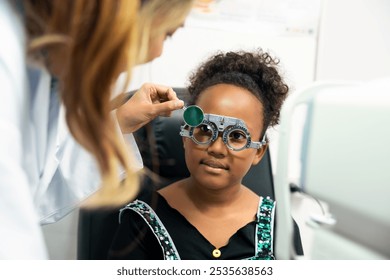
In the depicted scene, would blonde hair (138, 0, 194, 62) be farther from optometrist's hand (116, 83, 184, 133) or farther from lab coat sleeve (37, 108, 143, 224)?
lab coat sleeve (37, 108, 143, 224)

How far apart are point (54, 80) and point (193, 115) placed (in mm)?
298

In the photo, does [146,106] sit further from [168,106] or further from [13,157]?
[13,157]

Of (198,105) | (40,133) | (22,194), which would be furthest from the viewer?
(198,105)

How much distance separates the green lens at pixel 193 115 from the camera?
84 cm

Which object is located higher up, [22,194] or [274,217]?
[22,194]

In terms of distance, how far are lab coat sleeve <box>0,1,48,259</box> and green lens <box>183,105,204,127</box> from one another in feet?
1.18

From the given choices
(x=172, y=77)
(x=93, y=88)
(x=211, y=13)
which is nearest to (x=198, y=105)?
(x=172, y=77)

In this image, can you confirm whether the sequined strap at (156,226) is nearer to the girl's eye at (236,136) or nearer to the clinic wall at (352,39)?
the girl's eye at (236,136)

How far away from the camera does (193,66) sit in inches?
35.0

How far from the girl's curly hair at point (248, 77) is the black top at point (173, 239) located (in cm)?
24

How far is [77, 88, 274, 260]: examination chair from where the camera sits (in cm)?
89

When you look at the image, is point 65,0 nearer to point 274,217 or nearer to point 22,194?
point 22,194

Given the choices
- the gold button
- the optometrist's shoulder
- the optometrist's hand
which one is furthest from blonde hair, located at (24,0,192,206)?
the gold button

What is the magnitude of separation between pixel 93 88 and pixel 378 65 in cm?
62
